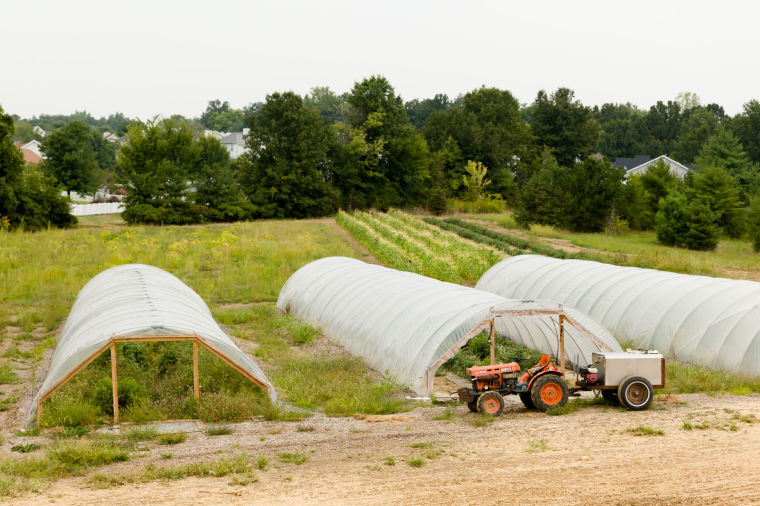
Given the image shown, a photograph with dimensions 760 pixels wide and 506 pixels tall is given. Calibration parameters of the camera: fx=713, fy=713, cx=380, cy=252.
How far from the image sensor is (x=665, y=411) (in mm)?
13070

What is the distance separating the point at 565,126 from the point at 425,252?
5342cm

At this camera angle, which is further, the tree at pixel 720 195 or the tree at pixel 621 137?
the tree at pixel 621 137

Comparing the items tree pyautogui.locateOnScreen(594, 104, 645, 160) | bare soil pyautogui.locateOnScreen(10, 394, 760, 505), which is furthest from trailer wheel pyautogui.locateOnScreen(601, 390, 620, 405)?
tree pyautogui.locateOnScreen(594, 104, 645, 160)

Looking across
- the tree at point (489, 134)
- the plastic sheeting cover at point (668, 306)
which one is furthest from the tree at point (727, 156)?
the plastic sheeting cover at point (668, 306)

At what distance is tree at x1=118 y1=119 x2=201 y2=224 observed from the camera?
176 feet

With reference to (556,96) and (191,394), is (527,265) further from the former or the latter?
(556,96)

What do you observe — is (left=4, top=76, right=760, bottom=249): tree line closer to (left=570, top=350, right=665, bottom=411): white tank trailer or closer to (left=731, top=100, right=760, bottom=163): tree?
(left=731, top=100, right=760, bottom=163): tree

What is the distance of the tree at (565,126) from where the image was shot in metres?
82.0

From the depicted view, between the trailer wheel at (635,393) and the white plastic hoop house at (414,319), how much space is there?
180 centimetres

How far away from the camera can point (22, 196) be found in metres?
44.6

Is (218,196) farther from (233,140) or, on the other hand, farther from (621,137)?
(621,137)

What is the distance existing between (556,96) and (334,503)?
3143 inches

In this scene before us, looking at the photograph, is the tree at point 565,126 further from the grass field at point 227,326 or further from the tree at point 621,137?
the grass field at point 227,326

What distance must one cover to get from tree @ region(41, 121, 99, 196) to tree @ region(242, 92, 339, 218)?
24075mm
